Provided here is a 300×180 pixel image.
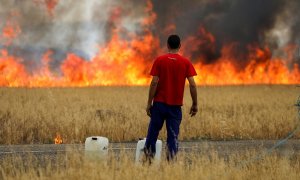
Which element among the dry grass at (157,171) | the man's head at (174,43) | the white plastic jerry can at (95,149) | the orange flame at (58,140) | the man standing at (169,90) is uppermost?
the man's head at (174,43)

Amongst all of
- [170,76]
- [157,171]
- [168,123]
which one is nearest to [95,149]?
[168,123]

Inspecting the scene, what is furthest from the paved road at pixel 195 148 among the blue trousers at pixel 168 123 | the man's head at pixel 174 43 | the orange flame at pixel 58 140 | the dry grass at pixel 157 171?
the man's head at pixel 174 43

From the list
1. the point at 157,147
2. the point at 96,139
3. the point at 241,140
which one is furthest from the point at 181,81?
the point at 241,140

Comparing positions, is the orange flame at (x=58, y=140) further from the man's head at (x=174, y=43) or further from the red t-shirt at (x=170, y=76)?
the man's head at (x=174, y=43)

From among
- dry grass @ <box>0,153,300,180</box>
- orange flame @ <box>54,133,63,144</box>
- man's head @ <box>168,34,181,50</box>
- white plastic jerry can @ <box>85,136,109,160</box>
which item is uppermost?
man's head @ <box>168,34,181,50</box>

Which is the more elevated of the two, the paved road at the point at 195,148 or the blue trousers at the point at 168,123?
the blue trousers at the point at 168,123

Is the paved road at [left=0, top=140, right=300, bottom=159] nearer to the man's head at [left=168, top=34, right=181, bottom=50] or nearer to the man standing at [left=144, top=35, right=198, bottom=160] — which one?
the man standing at [left=144, top=35, right=198, bottom=160]

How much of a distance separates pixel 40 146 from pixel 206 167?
259 inches

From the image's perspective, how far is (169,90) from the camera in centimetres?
888

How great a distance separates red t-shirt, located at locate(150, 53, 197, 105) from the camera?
8.88m

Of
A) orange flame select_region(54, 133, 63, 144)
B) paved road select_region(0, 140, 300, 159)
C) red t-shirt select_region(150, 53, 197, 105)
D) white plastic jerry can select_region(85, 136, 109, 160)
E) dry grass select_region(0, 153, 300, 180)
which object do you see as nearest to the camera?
dry grass select_region(0, 153, 300, 180)

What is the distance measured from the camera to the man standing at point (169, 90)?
888 centimetres

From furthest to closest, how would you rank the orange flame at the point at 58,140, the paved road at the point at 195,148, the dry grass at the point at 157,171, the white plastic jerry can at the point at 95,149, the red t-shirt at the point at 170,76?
1. the orange flame at the point at 58,140
2. the paved road at the point at 195,148
3. the white plastic jerry can at the point at 95,149
4. the red t-shirt at the point at 170,76
5. the dry grass at the point at 157,171

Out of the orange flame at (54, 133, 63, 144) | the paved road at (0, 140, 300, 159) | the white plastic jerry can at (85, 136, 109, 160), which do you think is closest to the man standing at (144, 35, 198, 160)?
the white plastic jerry can at (85, 136, 109, 160)
